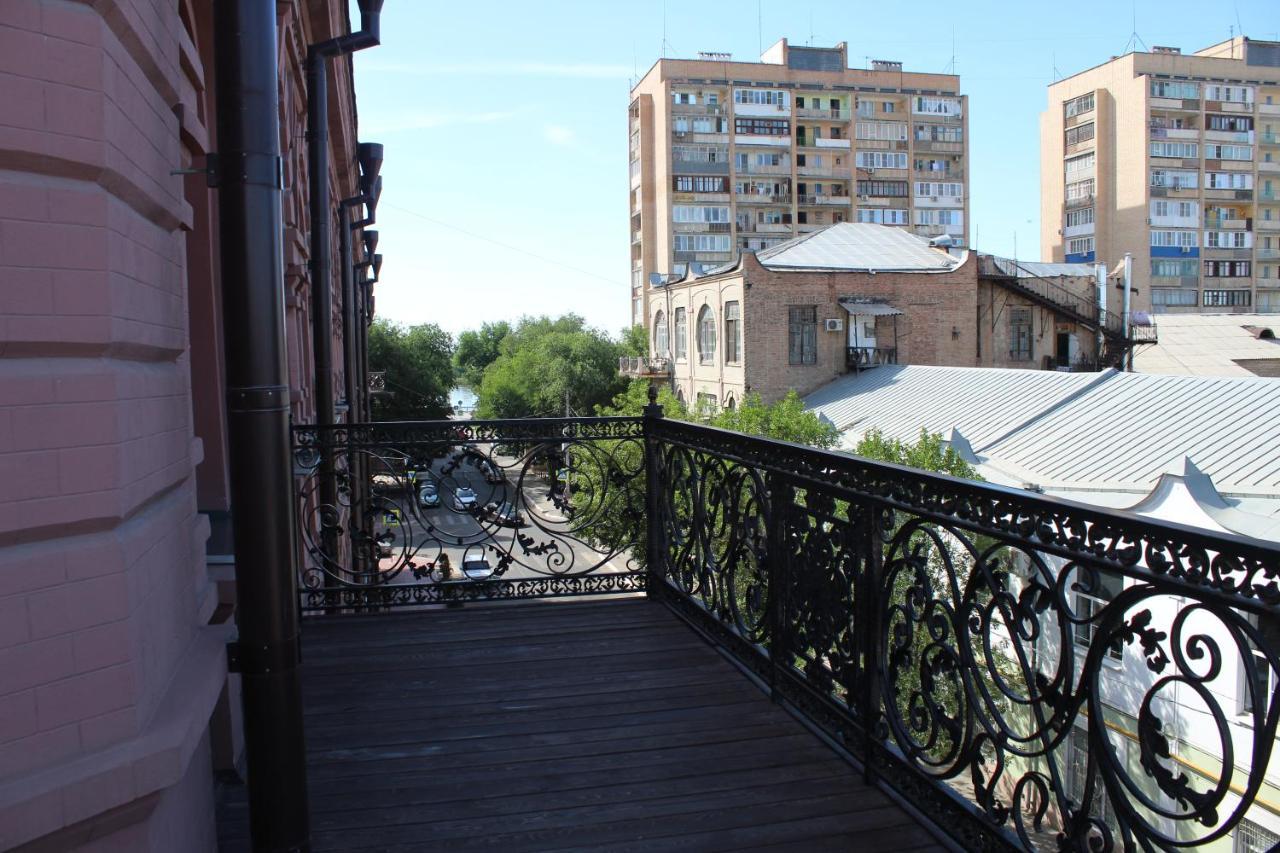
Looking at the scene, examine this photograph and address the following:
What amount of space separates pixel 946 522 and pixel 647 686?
6.77 ft

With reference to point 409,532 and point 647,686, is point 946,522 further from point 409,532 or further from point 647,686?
point 409,532

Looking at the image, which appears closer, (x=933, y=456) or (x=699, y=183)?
(x=933, y=456)

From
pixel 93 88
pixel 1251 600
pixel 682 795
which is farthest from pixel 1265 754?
pixel 93 88

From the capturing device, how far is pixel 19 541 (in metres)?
1.99

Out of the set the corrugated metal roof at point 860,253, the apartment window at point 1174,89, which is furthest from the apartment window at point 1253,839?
the apartment window at point 1174,89

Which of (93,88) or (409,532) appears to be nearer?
(93,88)

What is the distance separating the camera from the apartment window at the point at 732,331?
3753 centimetres

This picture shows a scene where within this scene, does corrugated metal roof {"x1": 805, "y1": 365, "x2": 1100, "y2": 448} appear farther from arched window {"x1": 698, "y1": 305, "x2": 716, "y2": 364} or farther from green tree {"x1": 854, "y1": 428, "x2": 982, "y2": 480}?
arched window {"x1": 698, "y1": 305, "x2": 716, "y2": 364}

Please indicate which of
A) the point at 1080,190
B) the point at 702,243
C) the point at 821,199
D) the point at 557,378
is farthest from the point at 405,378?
the point at 1080,190

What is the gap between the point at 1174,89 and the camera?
61031mm

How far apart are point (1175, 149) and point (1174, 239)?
18.8 feet

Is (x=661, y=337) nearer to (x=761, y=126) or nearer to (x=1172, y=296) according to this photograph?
(x=761, y=126)

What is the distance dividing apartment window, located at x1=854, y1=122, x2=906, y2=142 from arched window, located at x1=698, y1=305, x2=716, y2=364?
93.7ft

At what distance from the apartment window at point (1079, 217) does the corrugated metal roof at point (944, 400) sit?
125 feet
